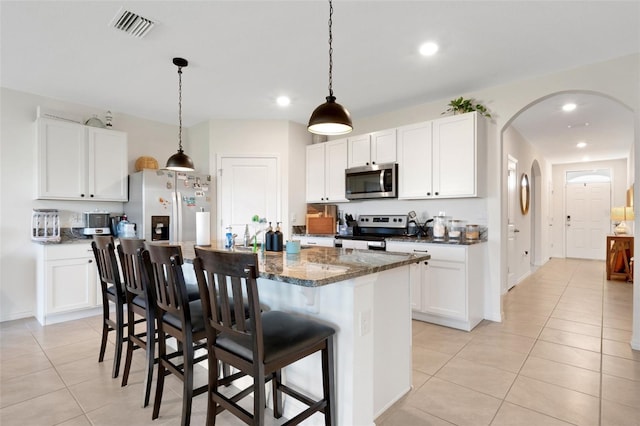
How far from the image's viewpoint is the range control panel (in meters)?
4.30

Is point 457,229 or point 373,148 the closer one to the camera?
point 457,229

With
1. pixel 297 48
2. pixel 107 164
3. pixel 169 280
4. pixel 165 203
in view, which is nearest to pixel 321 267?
pixel 169 280

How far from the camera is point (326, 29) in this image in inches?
99.6

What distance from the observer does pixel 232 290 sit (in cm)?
136

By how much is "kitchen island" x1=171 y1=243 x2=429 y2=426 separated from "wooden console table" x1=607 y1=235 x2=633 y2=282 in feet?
19.2

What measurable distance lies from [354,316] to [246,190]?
3615mm

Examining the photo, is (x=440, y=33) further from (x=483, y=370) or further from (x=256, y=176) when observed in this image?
(x=256, y=176)

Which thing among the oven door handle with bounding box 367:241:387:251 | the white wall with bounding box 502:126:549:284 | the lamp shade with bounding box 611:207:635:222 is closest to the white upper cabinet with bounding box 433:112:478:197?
the oven door handle with bounding box 367:241:387:251

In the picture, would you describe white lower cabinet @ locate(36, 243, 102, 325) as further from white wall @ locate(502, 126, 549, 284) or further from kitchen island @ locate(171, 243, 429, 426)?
white wall @ locate(502, 126, 549, 284)

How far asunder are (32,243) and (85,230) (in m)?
0.54

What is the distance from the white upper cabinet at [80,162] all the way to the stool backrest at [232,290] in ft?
11.5

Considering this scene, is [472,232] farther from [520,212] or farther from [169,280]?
[169,280]

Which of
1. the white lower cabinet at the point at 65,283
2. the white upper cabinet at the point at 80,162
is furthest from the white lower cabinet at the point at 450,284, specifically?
the white upper cabinet at the point at 80,162

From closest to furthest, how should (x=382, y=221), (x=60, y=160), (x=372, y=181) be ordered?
1. (x=60, y=160)
2. (x=372, y=181)
3. (x=382, y=221)
